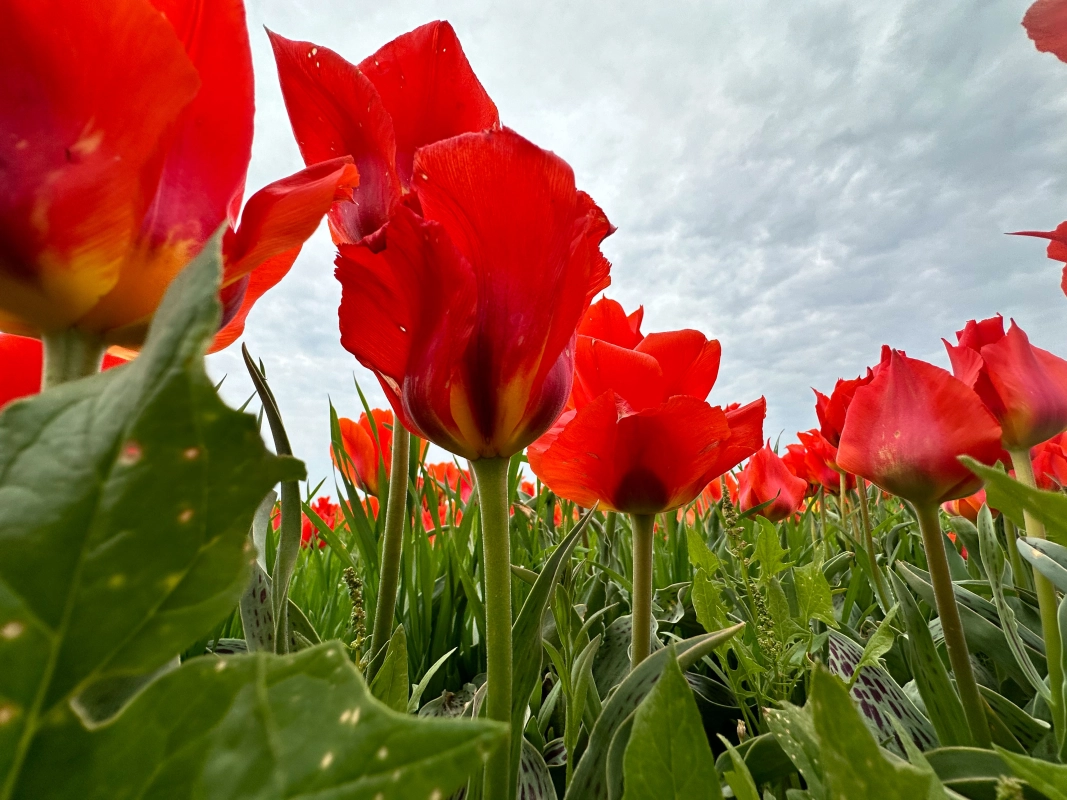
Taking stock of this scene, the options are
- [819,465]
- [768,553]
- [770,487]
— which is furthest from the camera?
[819,465]

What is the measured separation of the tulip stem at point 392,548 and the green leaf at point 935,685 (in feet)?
1.24

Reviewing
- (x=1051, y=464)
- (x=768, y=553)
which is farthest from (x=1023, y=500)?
(x=1051, y=464)

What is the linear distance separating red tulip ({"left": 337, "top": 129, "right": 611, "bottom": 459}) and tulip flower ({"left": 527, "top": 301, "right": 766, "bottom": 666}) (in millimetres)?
135

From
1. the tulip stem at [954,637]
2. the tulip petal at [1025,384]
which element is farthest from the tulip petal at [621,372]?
the tulip petal at [1025,384]

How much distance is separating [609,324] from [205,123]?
0.41m

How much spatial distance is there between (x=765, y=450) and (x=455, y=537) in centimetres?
81

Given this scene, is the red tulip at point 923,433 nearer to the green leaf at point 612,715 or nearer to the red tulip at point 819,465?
the green leaf at point 612,715

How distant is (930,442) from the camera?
520mm

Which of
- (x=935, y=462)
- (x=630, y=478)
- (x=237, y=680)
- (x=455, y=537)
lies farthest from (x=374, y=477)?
(x=237, y=680)

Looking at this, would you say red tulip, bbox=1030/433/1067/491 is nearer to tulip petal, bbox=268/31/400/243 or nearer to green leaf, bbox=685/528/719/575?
green leaf, bbox=685/528/719/575

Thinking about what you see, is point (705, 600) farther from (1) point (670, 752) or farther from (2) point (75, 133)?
(2) point (75, 133)

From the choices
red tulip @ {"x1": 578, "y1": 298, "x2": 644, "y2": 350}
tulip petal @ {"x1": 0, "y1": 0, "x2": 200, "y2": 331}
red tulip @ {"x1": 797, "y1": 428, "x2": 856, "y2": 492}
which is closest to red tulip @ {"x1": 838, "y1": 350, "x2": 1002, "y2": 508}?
red tulip @ {"x1": 578, "y1": 298, "x2": 644, "y2": 350}

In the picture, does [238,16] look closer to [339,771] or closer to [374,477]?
[339,771]

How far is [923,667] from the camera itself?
1.53 ft
